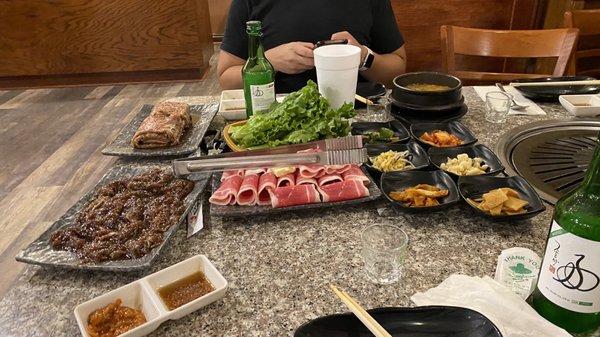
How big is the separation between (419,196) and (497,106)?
2.37ft

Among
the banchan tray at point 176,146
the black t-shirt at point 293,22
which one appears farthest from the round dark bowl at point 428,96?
the banchan tray at point 176,146

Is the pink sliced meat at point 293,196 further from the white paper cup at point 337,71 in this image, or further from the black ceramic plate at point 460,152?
the white paper cup at point 337,71

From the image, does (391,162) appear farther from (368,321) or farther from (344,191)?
(368,321)

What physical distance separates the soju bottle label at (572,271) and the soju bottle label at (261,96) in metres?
0.97

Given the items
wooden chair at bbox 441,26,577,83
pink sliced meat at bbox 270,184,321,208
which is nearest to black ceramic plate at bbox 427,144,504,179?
pink sliced meat at bbox 270,184,321,208

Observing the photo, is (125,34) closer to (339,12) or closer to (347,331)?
(339,12)

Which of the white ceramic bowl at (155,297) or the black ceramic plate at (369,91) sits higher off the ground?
the black ceramic plate at (369,91)

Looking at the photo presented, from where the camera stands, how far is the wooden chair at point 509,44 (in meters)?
2.07

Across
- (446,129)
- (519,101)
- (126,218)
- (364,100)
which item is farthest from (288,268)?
(519,101)

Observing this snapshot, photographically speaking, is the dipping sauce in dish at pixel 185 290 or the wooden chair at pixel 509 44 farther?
the wooden chair at pixel 509 44

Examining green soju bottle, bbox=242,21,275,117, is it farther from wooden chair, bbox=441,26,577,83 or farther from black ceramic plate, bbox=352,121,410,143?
wooden chair, bbox=441,26,577,83

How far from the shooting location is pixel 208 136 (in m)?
1.61

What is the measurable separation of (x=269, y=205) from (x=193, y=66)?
403cm

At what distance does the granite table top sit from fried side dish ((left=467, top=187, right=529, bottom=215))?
0.04 metres
